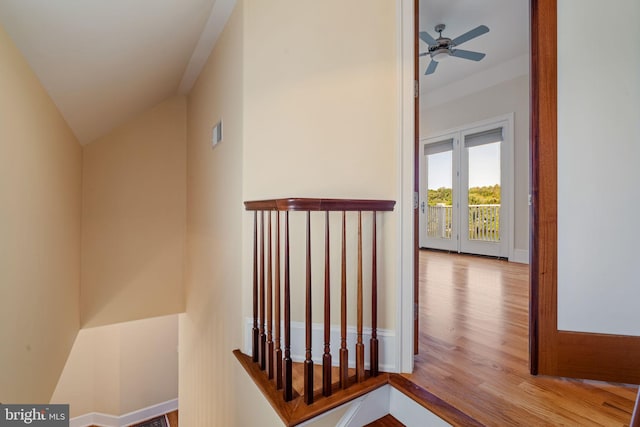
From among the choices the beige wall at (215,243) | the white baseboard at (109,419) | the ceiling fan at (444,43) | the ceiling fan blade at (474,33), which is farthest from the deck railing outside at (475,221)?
the white baseboard at (109,419)

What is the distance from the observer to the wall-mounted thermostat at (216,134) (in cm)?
252

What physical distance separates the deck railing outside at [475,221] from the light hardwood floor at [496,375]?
2303 mm

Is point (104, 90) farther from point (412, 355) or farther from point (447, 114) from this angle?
point (447, 114)

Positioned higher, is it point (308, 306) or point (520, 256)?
point (308, 306)

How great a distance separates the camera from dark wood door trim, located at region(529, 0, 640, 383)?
1.48m

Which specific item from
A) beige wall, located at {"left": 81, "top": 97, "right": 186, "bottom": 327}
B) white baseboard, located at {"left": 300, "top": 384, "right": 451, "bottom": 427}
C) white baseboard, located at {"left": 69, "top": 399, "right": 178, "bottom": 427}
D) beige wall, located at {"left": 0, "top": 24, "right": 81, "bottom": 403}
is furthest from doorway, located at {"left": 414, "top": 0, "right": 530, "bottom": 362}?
white baseboard, located at {"left": 69, "top": 399, "right": 178, "bottom": 427}

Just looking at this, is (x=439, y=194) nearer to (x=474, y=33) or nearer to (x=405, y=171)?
(x=474, y=33)

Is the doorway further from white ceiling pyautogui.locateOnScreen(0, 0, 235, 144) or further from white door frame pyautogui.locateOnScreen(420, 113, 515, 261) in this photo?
white ceiling pyautogui.locateOnScreen(0, 0, 235, 144)

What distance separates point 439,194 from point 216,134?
4.61 metres

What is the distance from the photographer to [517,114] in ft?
14.7

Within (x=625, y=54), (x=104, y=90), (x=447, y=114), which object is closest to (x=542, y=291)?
(x=625, y=54)

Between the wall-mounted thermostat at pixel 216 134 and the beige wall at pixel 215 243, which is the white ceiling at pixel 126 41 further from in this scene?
the wall-mounted thermostat at pixel 216 134

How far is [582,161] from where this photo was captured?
1.48 meters

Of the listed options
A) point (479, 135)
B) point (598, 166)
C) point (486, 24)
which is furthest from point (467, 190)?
point (598, 166)
